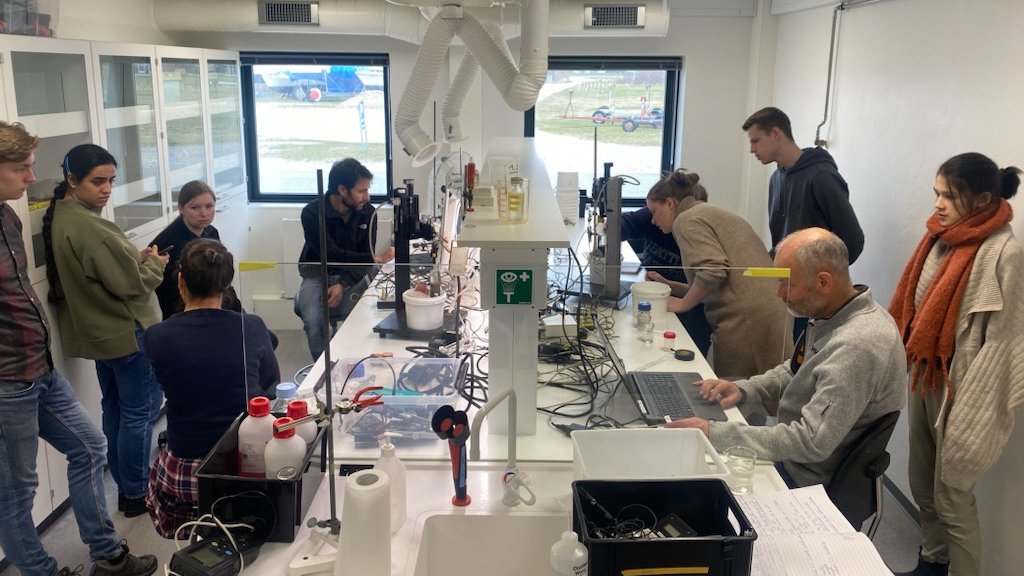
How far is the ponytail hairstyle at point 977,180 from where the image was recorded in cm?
245

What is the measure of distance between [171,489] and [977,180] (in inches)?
100.0

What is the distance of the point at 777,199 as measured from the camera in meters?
3.87

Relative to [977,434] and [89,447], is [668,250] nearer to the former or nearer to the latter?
[977,434]

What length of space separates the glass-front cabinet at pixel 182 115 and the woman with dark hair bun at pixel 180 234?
37.7 inches

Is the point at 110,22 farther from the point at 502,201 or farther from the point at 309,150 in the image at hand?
the point at 502,201

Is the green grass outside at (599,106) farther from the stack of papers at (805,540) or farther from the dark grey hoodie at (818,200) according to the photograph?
the stack of papers at (805,540)

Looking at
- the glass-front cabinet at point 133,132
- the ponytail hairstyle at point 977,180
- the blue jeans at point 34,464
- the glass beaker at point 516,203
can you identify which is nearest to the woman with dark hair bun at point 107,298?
the blue jeans at point 34,464

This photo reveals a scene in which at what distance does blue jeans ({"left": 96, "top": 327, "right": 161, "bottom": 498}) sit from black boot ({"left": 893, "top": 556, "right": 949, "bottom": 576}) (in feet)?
9.40

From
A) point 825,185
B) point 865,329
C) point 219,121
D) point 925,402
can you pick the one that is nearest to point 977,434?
point 925,402

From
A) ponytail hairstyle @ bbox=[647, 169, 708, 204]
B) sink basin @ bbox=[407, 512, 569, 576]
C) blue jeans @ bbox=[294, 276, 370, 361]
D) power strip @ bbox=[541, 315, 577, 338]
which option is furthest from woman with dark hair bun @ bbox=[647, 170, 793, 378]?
blue jeans @ bbox=[294, 276, 370, 361]

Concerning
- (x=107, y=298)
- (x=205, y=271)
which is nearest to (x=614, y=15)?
(x=107, y=298)

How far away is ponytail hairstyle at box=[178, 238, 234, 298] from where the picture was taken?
7.20ft

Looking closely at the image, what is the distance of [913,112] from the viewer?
331 cm

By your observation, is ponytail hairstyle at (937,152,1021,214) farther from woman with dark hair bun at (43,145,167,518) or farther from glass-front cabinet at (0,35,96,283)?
glass-front cabinet at (0,35,96,283)
